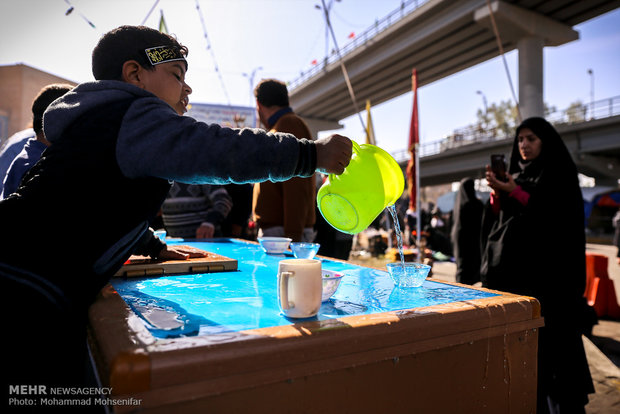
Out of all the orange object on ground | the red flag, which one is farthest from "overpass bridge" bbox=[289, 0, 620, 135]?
the orange object on ground

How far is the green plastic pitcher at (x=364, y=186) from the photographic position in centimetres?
117

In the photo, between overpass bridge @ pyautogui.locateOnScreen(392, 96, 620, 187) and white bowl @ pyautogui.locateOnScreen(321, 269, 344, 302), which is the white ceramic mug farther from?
overpass bridge @ pyautogui.locateOnScreen(392, 96, 620, 187)

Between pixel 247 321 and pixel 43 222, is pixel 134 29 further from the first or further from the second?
pixel 247 321

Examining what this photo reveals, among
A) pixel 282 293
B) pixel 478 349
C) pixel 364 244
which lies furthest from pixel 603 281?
pixel 364 244

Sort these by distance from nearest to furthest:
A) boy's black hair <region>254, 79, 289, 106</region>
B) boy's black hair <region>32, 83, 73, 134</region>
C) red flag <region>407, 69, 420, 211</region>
Answer: boy's black hair <region>32, 83, 73, 134</region> < boy's black hair <region>254, 79, 289, 106</region> < red flag <region>407, 69, 420, 211</region>

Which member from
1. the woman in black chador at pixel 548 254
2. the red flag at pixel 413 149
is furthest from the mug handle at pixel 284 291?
the red flag at pixel 413 149

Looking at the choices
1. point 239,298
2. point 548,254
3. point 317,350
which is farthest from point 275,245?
point 548,254

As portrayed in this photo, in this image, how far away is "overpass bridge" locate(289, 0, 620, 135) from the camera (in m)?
15.2

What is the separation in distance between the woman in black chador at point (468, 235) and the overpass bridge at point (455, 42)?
949 centimetres

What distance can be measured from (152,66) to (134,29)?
139 millimetres

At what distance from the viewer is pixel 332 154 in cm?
106

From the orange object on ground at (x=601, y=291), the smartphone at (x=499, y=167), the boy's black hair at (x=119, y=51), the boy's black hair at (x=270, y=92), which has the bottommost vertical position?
the orange object on ground at (x=601, y=291)

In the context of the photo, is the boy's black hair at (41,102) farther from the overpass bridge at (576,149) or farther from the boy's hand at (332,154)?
the overpass bridge at (576,149)

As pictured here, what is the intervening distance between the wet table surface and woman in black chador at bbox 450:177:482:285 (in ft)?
10.1
